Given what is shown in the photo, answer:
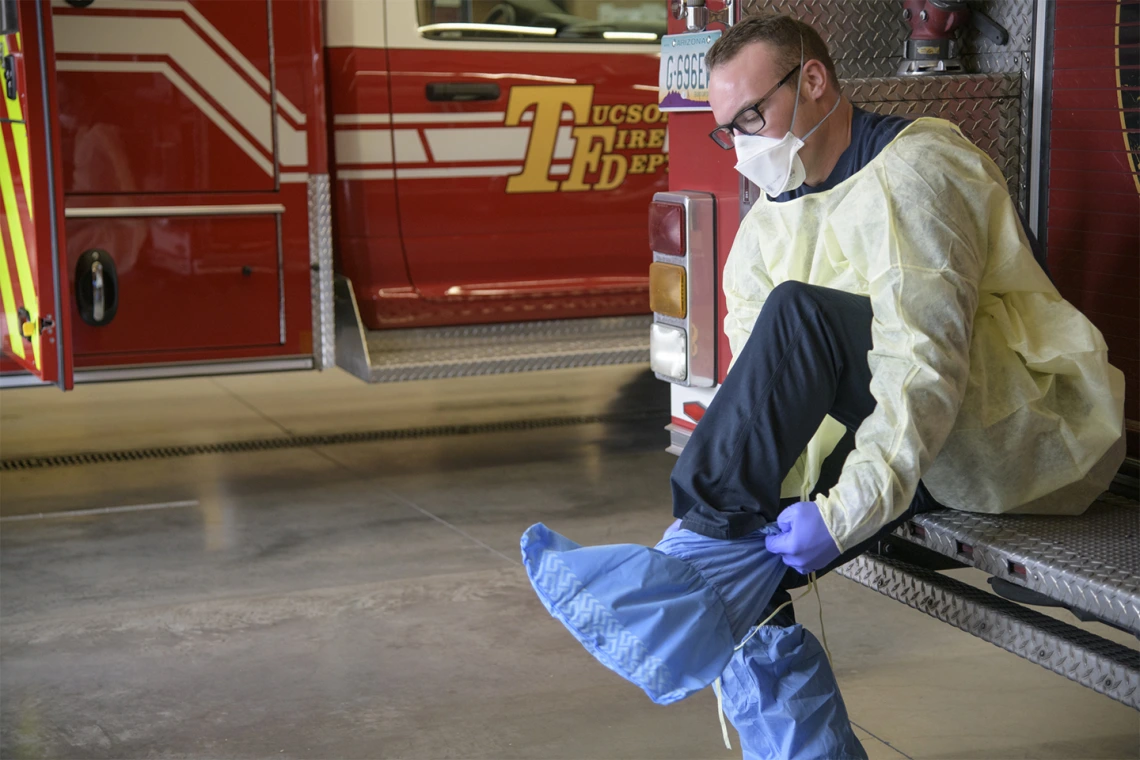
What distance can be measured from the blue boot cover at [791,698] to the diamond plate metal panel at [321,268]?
2898 millimetres

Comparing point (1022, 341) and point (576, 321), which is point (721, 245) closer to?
point (1022, 341)

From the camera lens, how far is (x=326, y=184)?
4.75 meters

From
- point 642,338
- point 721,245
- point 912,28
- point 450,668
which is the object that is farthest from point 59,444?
point 912,28

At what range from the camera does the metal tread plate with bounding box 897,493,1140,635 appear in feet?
6.84

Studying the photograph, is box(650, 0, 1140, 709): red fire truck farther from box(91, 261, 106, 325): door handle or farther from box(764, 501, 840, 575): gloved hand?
box(91, 261, 106, 325): door handle

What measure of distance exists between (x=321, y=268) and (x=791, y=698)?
9.87 ft

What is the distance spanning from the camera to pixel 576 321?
213 inches

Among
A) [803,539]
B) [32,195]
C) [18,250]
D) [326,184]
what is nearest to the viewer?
[803,539]

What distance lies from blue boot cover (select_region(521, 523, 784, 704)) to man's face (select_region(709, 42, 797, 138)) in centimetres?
74

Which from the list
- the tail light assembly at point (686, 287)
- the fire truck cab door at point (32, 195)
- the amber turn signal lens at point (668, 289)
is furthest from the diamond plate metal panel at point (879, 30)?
the fire truck cab door at point (32, 195)

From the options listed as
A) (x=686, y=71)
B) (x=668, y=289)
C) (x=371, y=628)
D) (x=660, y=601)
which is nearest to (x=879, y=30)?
(x=686, y=71)

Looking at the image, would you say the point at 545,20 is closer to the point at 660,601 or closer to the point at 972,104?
the point at 972,104

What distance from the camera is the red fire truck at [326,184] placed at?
4375mm

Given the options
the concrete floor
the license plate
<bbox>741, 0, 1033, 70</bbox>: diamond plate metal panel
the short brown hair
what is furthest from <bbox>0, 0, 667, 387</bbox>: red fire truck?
the short brown hair
